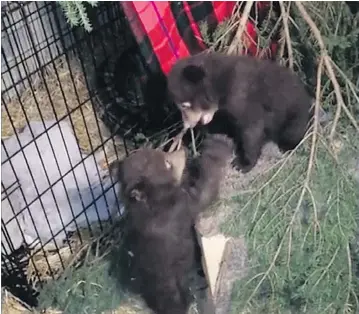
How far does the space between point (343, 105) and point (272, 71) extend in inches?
9.5

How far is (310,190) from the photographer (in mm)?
2230

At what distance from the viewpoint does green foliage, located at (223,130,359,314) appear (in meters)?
2.23

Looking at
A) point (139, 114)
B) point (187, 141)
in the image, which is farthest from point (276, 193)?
point (139, 114)

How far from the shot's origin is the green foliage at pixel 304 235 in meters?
2.23

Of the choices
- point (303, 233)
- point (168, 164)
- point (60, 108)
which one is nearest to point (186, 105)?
point (168, 164)

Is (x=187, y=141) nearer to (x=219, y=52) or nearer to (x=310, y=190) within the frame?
(x=219, y=52)

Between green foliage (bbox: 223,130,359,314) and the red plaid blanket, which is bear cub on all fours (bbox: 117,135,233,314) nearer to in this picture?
green foliage (bbox: 223,130,359,314)

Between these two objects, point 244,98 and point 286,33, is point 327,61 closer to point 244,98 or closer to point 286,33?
point 286,33

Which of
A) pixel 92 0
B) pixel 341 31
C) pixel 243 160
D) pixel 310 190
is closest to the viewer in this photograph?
pixel 92 0

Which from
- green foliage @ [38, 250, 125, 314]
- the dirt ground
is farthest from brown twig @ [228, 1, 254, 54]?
green foliage @ [38, 250, 125, 314]

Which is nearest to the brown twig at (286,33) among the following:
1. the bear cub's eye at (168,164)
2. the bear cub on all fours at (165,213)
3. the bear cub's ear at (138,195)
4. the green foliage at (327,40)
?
the green foliage at (327,40)

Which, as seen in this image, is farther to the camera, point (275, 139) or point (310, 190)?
point (275, 139)

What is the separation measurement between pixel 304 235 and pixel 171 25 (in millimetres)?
904

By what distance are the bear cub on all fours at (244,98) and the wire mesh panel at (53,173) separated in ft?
1.47
